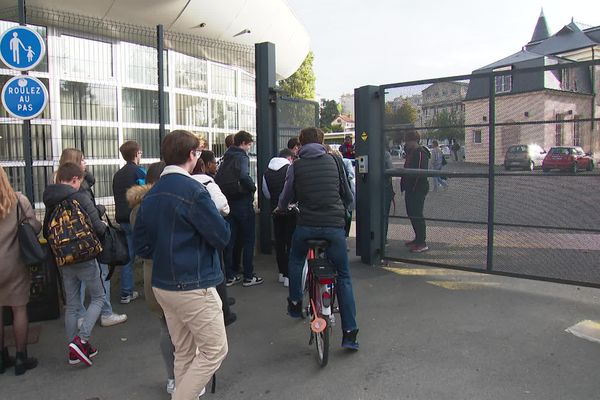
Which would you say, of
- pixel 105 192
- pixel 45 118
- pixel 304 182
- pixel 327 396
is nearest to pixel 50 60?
pixel 45 118

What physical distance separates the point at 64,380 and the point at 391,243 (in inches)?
167

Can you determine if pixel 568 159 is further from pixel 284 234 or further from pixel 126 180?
pixel 126 180

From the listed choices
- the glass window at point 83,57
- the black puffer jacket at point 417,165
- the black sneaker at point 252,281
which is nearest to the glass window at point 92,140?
the glass window at point 83,57

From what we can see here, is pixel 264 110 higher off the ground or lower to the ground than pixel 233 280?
higher

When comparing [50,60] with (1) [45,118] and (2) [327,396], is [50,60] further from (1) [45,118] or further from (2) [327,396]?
(2) [327,396]

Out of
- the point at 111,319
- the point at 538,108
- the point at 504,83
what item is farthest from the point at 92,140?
the point at 538,108

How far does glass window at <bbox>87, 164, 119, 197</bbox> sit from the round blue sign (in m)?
1.66

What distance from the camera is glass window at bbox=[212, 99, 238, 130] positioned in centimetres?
909

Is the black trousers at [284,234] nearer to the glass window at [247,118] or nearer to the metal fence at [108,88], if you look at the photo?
the metal fence at [108,88]

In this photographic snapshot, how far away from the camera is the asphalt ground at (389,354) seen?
12.0 feet

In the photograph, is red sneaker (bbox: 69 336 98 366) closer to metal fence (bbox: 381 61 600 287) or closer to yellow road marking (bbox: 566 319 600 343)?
metal fence (bbox: 381 61 600 287)

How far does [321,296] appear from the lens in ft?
13.3

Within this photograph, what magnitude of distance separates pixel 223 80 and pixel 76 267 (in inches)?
224

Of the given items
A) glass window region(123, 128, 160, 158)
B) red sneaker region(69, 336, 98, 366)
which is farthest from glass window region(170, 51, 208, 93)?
red sneaker region(69, 336, 98, 366)
